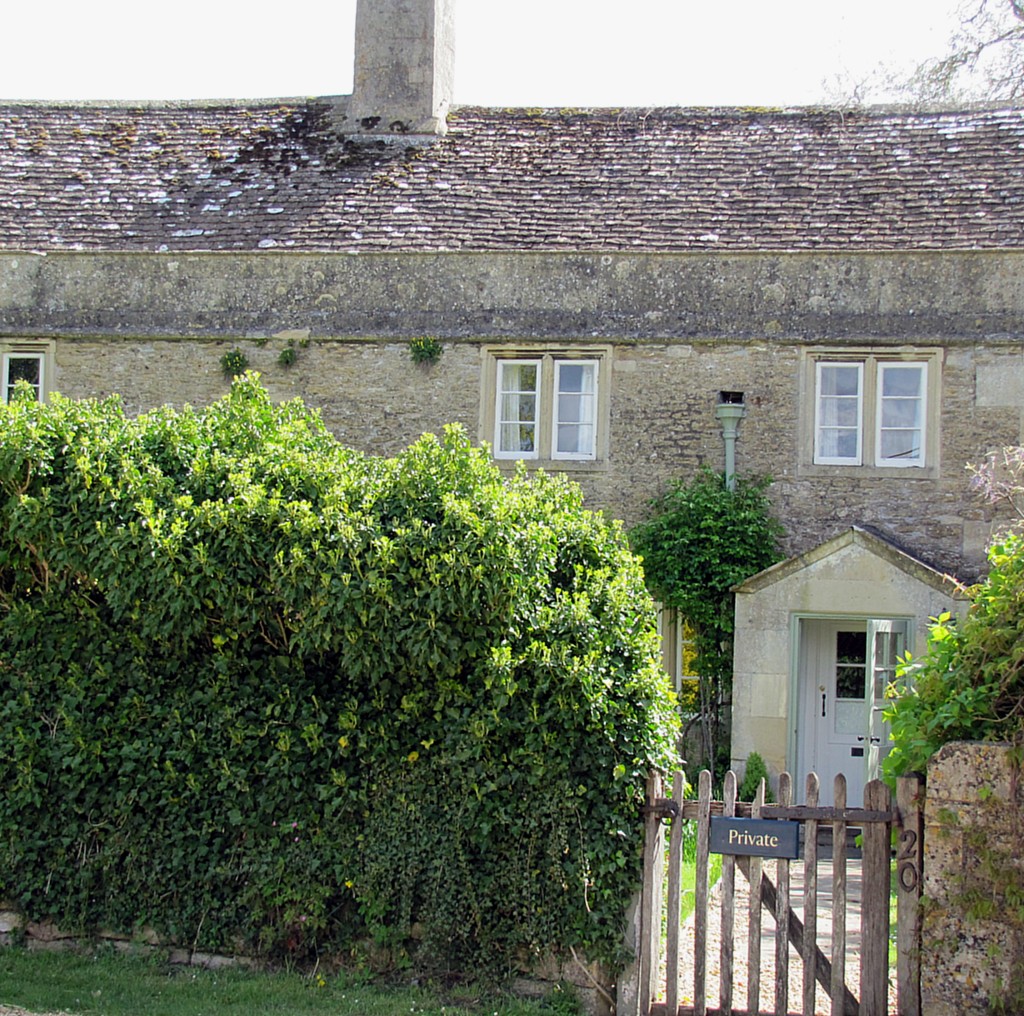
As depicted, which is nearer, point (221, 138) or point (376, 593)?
point (376, 593)

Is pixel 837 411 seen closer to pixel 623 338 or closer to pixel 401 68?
pixel 623 338

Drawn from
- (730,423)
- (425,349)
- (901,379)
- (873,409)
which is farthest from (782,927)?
Result: (425,349)

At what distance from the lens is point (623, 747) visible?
702cm

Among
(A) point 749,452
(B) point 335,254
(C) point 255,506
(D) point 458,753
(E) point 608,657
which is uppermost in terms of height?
(B) point 335,254

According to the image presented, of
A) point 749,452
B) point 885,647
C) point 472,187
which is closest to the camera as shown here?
point 885,647

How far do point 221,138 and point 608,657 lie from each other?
1334 cm

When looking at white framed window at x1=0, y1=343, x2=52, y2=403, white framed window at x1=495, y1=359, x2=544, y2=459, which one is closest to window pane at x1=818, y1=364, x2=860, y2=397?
white framed window at x1=495, y1=359, x2=544, y2=459

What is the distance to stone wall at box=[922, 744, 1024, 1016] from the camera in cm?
625

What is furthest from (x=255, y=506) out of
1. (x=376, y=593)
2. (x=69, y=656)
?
(x=69, y=656)

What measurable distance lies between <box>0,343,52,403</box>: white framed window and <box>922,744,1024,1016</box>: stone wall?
12.4 m

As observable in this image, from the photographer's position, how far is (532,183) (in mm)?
16578

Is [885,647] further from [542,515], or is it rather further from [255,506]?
[255,506]

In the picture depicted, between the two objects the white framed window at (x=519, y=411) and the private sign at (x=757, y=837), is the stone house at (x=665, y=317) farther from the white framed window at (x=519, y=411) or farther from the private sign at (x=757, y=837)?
the private sign at (x=757, y=837)

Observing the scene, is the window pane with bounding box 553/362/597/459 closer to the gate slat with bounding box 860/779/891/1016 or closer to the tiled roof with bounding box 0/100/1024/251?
the tiled roof with bounding box 0/100/1024/251
